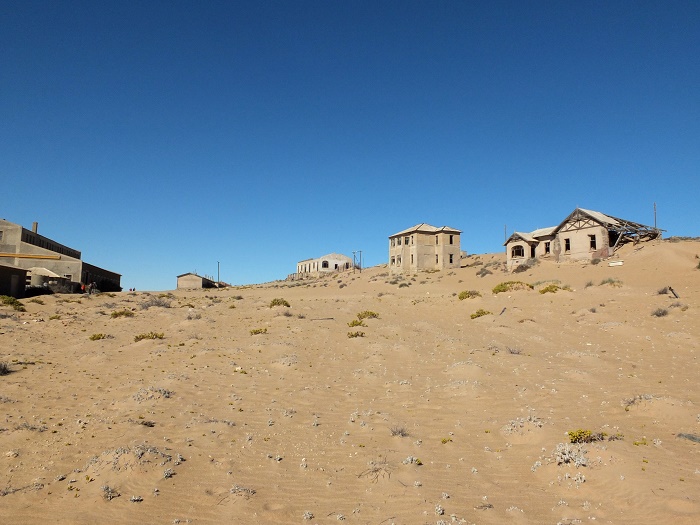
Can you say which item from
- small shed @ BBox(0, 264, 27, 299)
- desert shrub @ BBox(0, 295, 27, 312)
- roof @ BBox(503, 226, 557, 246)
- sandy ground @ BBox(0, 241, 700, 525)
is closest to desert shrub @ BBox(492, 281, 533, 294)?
sandy ground @ BBox(0, 241, 700, 525)

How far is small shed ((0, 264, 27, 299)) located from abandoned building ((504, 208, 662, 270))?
53.3 metres

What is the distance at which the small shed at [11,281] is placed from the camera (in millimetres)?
34094

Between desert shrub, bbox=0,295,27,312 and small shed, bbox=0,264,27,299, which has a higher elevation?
small shed, bbox=0,264,27,299

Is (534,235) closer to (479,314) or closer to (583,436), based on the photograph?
(479,314)

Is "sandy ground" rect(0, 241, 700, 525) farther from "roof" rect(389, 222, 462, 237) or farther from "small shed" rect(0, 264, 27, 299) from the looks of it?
"roof" rect(389, 222, 462, 237)

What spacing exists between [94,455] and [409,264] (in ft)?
195

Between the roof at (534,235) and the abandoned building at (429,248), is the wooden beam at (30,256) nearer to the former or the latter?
the abandoned building at (429,248)

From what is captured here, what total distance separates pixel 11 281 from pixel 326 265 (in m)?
68.9

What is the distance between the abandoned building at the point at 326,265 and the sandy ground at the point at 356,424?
77.7 m

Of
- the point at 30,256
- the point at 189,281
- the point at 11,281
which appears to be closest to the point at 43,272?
the point at 30,256

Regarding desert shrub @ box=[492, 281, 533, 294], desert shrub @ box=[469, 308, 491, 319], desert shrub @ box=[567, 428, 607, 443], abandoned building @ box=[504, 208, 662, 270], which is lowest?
desert shrub @ box=[567, 428, 607, 443]

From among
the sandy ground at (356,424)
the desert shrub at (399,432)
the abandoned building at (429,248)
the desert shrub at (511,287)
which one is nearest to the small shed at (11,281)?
the sandy ground at (356,424)

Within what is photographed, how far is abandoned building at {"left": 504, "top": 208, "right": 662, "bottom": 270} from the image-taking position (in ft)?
156

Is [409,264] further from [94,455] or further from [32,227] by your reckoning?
Answer: [94,455]
